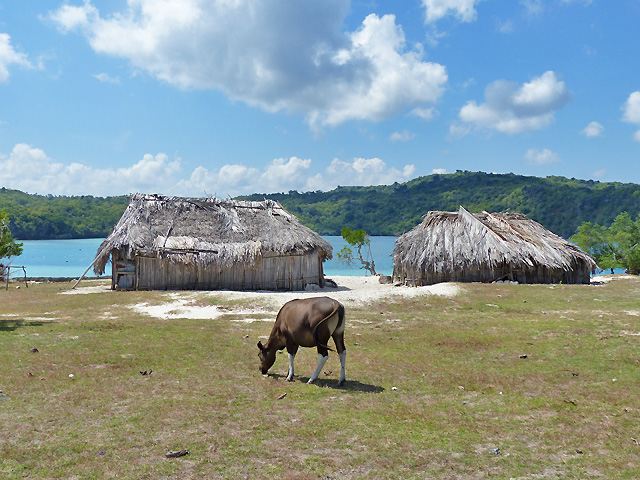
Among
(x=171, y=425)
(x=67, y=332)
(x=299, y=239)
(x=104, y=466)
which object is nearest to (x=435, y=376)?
(x=171, y=425)

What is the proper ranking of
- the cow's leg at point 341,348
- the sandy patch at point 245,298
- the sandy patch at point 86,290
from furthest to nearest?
the sandy patch at point 86,290 < the sandy patch at point 245,298 < the cow's leg at point 341,348

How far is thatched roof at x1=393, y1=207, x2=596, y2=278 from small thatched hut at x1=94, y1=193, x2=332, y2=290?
19.3ft

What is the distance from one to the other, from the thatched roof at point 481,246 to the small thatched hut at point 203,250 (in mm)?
5870

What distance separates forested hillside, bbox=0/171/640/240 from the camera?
86.2m

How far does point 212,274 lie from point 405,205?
319 ft

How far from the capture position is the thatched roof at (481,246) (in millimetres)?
25398

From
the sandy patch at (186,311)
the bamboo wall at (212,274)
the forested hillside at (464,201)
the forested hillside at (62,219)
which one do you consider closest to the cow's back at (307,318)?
the sandy patch at (186,311)

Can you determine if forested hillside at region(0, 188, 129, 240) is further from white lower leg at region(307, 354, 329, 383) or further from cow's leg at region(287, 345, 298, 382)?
white lower leg at region(307, 354, 329, 383)

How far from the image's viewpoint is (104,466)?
5.22 meters

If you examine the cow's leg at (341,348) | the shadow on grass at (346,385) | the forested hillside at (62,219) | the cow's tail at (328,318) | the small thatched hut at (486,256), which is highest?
the forested hillside at (62,219)

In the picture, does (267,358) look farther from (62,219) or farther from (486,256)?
(62,219)

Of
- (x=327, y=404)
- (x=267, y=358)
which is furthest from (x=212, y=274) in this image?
(x=327, y=404)

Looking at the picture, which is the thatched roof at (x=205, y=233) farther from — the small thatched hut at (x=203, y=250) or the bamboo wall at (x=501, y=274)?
the bamboo wall at (x=501, y=274)

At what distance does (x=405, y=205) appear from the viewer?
11862cm
